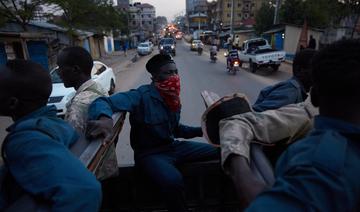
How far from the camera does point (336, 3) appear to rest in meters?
20.8

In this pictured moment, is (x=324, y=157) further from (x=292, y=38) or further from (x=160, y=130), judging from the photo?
(x=292, y=38)

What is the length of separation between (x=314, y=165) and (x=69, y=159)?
2.84 feet

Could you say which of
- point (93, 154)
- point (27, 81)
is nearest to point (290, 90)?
point (93, 154)

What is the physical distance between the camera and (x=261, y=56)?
676 inches

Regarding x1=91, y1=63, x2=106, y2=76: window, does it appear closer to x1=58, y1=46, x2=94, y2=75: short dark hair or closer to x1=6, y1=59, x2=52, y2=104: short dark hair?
x1=58, y1=46, x2=94, y2=75: short dark hair

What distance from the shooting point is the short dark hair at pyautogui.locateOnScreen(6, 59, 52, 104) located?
4.91ft

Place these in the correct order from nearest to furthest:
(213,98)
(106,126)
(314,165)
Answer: (314,165) < (106,126) < (213,98)

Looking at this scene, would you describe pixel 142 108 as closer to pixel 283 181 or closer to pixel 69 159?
pixel 69 159

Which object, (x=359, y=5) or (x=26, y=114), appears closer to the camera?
(x=26, y=114)

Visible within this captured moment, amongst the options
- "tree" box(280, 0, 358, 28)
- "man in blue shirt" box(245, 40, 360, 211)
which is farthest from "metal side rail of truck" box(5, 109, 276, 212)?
"tree" box(280, 0, 358, 28)

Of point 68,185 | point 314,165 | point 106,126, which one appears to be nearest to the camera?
point 314,165

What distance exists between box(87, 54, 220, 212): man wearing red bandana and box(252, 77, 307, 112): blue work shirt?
0.58 m

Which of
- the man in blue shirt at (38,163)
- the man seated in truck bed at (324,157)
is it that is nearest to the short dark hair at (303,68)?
the man seated in truck bed at (324,157)

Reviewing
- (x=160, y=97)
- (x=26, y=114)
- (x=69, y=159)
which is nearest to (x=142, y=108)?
(x=160, y=97)
